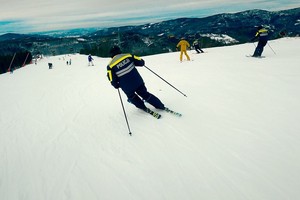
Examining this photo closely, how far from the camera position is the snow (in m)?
3.00

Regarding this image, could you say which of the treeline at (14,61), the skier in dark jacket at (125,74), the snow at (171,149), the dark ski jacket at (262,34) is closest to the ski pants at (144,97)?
the skier in dark jacket at (125,74)

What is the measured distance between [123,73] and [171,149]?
2.38 metres

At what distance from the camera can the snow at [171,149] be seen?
2996 millimetres

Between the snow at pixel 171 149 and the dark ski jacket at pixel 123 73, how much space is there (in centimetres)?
107

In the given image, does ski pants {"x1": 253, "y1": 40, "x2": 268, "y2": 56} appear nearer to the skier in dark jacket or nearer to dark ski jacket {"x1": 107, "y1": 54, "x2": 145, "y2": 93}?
the skier in dark jacket

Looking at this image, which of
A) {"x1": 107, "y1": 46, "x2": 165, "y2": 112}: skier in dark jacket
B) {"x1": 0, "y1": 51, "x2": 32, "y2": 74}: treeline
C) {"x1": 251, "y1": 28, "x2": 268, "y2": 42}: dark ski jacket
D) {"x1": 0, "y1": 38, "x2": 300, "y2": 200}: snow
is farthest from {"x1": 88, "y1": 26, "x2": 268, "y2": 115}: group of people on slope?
{"x1": 0, "y1": 51, "x2": 32, "y2": 74}: treeline

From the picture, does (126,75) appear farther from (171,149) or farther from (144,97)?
(171,149)

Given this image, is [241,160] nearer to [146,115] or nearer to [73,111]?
[146,115]

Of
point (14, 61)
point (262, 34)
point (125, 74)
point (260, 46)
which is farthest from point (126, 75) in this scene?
point (14, 61)

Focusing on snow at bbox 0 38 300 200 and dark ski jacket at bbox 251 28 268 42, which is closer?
snow at bbox 0 38 300 200

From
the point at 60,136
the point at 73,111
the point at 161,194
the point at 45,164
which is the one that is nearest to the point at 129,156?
the point at 161,194

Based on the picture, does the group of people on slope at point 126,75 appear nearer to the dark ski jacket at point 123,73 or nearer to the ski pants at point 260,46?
the dark ski jacket at point 123,73

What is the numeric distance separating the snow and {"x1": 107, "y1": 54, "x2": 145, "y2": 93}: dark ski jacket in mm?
1066

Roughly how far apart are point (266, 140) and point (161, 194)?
2.30m
